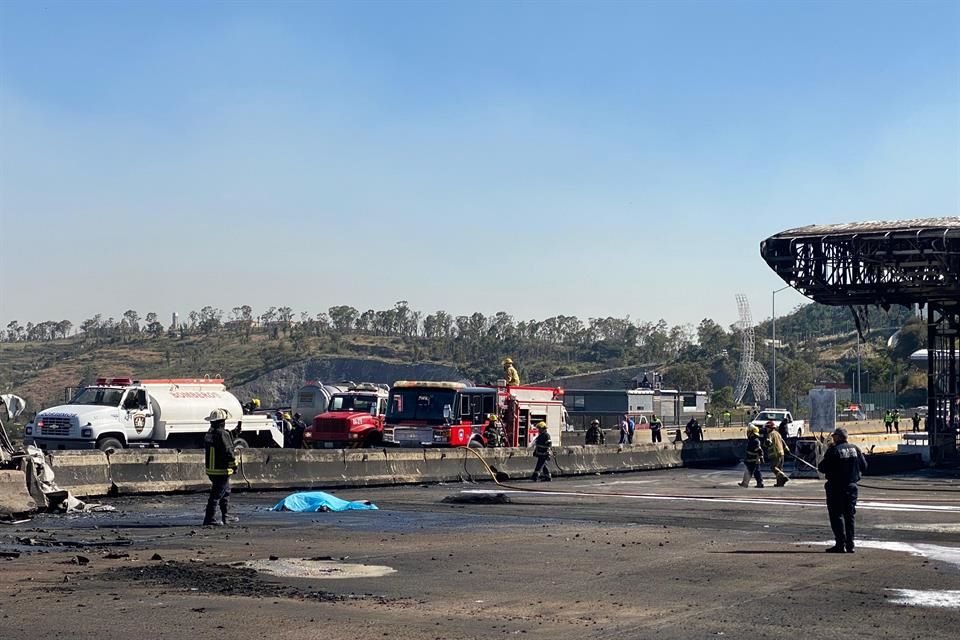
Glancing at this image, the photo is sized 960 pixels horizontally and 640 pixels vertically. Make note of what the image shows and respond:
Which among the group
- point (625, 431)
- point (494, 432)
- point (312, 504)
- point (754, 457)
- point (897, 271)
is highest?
point (897, 271)

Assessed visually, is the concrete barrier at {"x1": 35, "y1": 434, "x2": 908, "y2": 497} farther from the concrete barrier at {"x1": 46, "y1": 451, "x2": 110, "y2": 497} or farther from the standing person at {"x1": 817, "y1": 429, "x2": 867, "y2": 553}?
the standing person at {"x1": 817, "y1": 429, "x2": 867, "y2": 553}

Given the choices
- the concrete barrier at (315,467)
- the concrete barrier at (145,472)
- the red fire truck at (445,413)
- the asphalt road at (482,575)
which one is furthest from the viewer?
the red fire truck at (445,413)

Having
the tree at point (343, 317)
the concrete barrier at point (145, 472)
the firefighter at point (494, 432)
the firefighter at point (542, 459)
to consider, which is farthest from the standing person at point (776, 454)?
the tree at point (343, 317)

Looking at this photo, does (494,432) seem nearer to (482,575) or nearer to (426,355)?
(482,575)

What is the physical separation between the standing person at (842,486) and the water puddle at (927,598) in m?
3.03

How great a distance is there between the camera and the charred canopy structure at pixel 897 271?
36.7 meters

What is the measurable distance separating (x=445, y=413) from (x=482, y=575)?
2169 centimetres

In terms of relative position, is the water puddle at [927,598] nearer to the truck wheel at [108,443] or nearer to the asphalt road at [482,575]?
the asphalt road at [482,575]

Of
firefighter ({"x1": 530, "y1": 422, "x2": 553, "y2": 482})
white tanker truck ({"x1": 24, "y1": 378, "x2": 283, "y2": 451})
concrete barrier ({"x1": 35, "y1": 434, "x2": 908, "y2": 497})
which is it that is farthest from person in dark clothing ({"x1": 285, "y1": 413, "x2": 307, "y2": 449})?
firefighter ({"x1": 530, "y1": 422, "x2": 553, "y2": 482})

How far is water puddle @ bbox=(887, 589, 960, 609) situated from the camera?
10.5 metres

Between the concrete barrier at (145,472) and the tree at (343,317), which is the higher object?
the tree at (343,317)

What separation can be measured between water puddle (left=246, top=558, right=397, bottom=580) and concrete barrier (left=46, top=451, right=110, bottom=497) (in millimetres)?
8949

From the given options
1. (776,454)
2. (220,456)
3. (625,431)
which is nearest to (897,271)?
(776,454)

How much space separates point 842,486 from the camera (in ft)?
48.0
